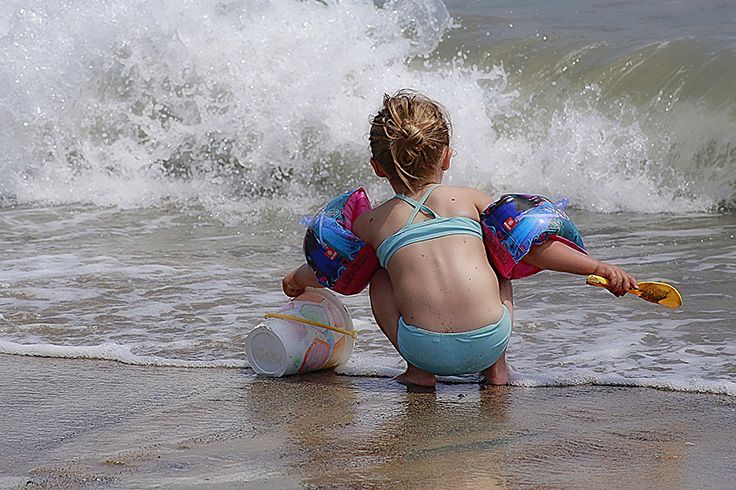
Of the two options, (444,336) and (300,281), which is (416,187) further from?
(300,281)

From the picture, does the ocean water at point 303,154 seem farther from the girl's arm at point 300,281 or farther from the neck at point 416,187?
the neck at point 416,187

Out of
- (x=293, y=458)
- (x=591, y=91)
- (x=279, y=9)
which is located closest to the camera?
(x=293, y=458)

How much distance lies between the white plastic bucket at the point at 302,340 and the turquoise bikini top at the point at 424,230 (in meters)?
0.46

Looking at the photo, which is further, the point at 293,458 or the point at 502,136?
the point at 502,136

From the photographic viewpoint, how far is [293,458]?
121 inches

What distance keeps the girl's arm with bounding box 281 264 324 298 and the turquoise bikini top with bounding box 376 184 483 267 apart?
42 centimetres

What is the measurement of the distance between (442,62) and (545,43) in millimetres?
1000

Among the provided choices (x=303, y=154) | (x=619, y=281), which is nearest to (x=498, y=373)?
(x=619, y=281)

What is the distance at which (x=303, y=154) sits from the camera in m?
9.33

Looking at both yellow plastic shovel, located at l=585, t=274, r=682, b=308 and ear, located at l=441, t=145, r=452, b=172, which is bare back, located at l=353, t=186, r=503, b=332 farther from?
yellow plastic shovel, located at l=585, t=274, r=682, b=308

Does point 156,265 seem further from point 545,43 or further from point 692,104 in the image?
point 545,43

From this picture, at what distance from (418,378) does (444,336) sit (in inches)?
9.8

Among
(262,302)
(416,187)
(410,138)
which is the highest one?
(410,138)

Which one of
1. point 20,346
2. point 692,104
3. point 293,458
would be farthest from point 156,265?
point 692,104
